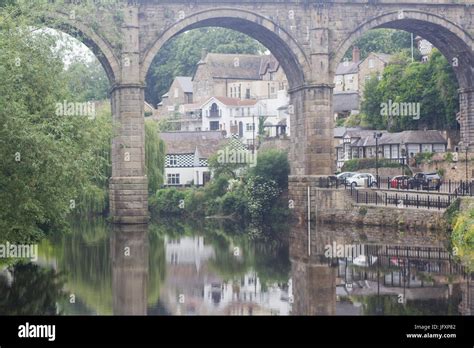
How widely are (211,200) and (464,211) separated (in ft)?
76.8

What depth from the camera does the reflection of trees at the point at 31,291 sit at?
24047 millimetres

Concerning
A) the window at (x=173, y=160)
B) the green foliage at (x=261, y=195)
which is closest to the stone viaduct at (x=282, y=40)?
the green foliage at (x=261, y=195)

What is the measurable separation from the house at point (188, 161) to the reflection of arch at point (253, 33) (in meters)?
25.1

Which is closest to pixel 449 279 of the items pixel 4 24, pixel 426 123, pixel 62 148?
pixel 62 148

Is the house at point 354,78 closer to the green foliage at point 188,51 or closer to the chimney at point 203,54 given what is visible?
the chimney at point 203,54

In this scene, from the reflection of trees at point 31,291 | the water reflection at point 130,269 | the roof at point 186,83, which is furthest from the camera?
the roof at point 186,83

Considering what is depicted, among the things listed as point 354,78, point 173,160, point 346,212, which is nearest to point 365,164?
point 173,160

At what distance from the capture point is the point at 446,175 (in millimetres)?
58812

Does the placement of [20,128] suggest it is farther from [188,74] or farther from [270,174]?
[188,74]

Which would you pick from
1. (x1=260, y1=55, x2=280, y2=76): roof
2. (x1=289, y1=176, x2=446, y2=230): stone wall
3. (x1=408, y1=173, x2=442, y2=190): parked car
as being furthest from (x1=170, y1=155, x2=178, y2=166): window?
(x1=260, y1=55, x2=280, y2=76): roof

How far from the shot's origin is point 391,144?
225ft

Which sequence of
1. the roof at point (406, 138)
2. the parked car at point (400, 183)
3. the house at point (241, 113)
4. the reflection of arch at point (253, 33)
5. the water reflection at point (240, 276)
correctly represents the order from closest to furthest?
1. the water reflection at point (240, 276)
2. the reflection of arch at point (253, 33)
3. the parked car at point (400, 183)
4. the roof at point (406, 138)
5. the house at point (241, 113)

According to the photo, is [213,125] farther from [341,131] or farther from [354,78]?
[341,131]
